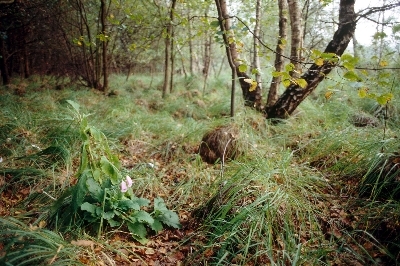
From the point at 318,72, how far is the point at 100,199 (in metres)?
3.39

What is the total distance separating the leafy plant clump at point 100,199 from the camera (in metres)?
1.74

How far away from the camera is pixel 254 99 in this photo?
5105 millimetres

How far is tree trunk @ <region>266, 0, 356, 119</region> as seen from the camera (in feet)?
11.5

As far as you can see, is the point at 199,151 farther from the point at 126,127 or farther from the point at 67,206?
the point at 67,206

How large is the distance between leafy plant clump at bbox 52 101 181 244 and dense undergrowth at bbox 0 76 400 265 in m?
0.09

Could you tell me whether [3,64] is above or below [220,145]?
above

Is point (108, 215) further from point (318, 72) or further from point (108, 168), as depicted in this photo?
point (318, 72)

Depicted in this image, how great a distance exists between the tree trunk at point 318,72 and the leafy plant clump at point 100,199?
281 cm

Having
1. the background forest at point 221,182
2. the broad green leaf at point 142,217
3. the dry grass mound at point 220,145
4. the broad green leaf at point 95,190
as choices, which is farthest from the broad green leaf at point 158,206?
the dry grass mound at point 220,145

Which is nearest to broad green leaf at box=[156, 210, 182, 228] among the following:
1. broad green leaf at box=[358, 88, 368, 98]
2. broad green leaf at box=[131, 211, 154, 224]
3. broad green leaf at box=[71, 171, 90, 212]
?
broad green leaf at box=[131, 211, 154, 224]

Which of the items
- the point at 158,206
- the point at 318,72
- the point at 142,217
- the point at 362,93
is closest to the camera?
the point at 362,93

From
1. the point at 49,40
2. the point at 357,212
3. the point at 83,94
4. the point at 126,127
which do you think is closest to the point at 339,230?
the point at 357,212

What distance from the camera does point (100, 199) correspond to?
186 cm

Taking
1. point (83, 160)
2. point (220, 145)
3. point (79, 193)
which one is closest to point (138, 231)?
point (79, 193)
